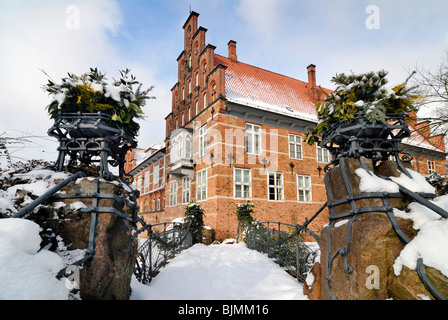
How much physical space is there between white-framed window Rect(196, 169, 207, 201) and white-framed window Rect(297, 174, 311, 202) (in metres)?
6.44

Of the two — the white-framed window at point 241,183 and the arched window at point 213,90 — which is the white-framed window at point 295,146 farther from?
the arched window at point 213,90

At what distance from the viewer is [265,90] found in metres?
20.6

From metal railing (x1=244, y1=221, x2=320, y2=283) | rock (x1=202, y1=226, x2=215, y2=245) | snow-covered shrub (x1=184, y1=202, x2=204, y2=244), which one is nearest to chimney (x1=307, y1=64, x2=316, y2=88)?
snow-covered shrub (x1=184, y1=202, x2=204, y2=244)

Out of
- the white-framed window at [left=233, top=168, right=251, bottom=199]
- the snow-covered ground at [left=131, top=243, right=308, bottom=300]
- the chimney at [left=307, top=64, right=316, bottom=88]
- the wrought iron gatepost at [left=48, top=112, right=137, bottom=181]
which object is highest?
the chimney at [left=307, top=64, right=316, bottom=88]

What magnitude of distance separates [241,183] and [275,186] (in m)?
2.54

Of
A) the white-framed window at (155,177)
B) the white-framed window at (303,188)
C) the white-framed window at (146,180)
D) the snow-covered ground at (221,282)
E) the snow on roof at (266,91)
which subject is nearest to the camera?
the snow-covered ground at (221,282)

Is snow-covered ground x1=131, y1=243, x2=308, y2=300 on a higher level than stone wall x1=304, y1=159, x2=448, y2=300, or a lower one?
lower

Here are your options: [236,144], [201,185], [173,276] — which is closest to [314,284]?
[173,276]

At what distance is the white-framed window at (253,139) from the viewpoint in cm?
1769

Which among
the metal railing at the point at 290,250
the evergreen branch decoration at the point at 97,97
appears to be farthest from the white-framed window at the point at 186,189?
the evergreen branch decoration at the point at 97,97

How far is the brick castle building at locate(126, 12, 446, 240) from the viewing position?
16.7m

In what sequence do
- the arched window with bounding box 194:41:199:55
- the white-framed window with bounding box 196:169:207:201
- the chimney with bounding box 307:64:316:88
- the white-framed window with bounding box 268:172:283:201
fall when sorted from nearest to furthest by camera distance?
1. the white-framed window with bounding box 196:169:207:201
2. the white-framed window with bounding box 268:172:283:201
3. the arched window with bounding box 194:41:199:55
4. the chimney with bounding box 307:64:316:88

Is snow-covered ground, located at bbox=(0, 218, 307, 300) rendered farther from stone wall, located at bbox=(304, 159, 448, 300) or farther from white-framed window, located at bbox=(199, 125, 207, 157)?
white-framed window, located at bbox=(199, 125, 207, 157)

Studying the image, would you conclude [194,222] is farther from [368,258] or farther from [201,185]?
[368,258]
